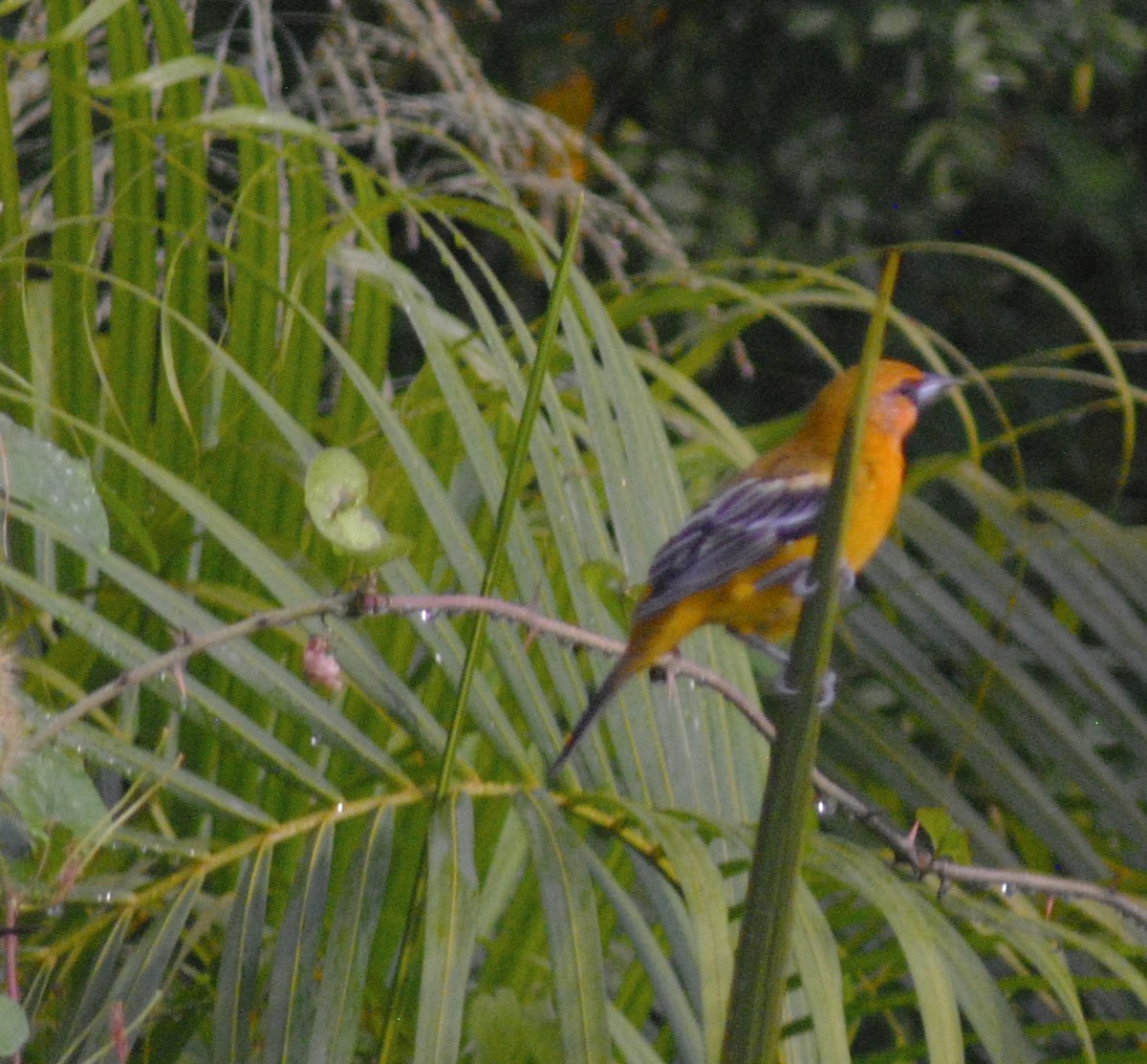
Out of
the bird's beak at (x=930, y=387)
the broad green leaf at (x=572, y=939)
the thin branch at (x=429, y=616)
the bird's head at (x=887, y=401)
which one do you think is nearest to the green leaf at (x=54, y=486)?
the thin branch at (x=429, y=616)

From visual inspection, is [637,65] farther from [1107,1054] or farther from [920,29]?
[1107,1054]

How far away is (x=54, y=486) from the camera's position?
3.47 feet

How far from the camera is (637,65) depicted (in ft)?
14.5

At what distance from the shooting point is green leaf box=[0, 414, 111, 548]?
3.42 ft

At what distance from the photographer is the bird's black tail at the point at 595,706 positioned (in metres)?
1.40

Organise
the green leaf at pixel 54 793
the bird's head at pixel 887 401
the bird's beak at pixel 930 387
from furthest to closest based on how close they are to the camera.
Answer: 1. the bird's beak at pixel 930 387
2. the bird's head at pixel 887 401
3. the green leaf at pixel 54 793

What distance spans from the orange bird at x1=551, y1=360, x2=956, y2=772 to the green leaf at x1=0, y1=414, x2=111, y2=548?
63 centimetres

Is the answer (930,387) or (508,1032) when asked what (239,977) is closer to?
(508,1032)

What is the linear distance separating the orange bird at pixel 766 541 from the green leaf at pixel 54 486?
63 centimetres

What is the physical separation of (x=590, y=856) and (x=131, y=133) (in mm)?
1088

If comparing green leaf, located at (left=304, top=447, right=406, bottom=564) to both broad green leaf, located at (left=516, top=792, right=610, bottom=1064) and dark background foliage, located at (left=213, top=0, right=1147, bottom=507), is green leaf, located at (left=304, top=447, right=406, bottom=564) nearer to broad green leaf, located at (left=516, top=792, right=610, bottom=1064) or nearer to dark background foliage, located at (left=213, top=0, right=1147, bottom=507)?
broad green leaf, located at (left=516, top=792, right=610, bottom=1064)

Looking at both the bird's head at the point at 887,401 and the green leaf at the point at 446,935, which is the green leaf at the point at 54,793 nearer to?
the green leaf at the point at 446,935

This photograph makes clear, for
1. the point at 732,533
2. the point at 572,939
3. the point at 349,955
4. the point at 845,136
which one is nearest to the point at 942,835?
the point at 572,939

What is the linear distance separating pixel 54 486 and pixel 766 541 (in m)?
1.06
